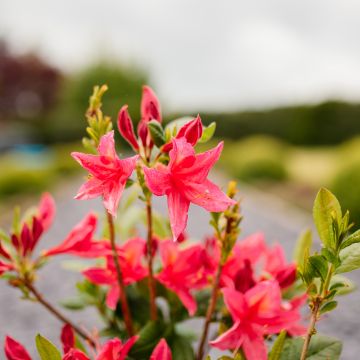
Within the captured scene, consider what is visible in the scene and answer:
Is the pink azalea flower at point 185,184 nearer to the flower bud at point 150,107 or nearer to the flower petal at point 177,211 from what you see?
the flower petal at point 177,211

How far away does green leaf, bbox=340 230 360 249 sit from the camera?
0.63 m

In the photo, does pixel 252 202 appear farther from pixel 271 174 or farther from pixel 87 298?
pixel 87 298

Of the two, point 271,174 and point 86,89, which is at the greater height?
point 271,174

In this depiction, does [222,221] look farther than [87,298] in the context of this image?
No

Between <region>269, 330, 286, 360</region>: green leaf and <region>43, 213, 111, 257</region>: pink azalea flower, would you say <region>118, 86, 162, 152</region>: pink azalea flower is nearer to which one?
<region>43, 213, 111, 257</region>: pink azalea flower

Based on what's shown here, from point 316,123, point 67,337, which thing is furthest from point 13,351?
point 316,123

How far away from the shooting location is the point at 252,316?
2.44ft

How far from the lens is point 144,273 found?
86cm

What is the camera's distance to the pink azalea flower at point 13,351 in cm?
74

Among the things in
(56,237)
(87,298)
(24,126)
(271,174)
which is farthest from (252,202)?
(24,126)

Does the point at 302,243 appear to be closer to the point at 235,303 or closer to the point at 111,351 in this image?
the point at 235,303

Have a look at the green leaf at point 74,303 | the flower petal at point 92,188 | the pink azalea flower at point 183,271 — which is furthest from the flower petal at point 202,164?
the green leaf at point 74,303

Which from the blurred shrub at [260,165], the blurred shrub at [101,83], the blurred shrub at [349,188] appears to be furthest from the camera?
the blurred shrub at [101,83]

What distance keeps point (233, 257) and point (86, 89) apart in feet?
93.5
